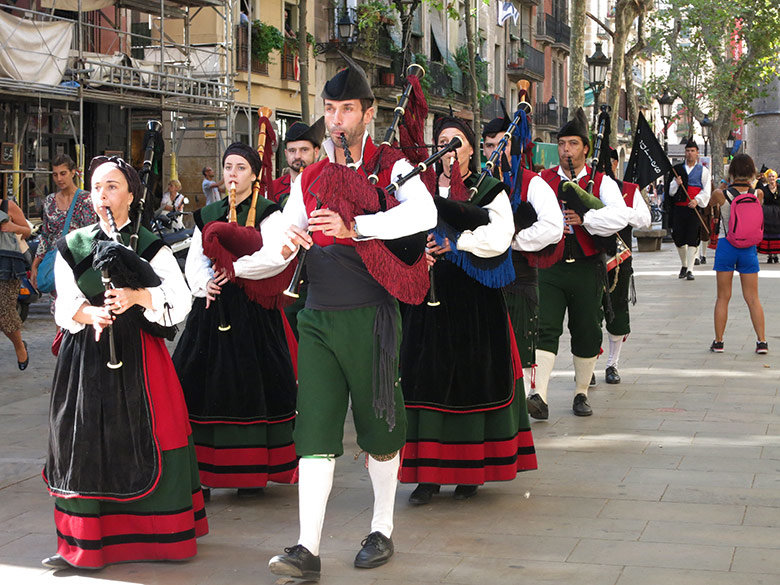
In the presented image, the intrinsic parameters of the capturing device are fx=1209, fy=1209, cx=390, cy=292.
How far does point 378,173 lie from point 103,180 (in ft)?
3.78

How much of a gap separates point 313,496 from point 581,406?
3911 millimetres

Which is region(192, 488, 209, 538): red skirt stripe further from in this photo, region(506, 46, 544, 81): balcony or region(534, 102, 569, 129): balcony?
region(534, 102, 569, 129): balcony

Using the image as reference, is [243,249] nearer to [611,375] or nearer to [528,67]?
[611,375]

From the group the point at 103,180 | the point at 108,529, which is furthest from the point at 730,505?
the point at 103,180

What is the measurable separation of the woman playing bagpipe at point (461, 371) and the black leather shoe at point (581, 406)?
2255 mm

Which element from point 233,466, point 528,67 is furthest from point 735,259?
point 528,67

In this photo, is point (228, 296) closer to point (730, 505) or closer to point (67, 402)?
point (67, 402)

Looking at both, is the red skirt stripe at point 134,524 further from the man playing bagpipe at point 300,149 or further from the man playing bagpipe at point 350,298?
the man playing bagpipe at point 300,149

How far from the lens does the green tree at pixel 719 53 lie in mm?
40188

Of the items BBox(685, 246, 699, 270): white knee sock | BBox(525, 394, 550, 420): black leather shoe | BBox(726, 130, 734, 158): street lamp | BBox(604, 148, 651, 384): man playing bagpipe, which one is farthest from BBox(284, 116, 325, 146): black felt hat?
BBox(726, 130, 734, 158): street lamp

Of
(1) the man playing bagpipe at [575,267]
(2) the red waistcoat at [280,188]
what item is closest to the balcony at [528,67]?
(1) the man playing bagpipe at [575,267]

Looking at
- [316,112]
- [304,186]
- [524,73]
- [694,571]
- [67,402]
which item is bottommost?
[694,571]

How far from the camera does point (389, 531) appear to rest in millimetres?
5023

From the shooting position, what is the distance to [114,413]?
16.0ft
